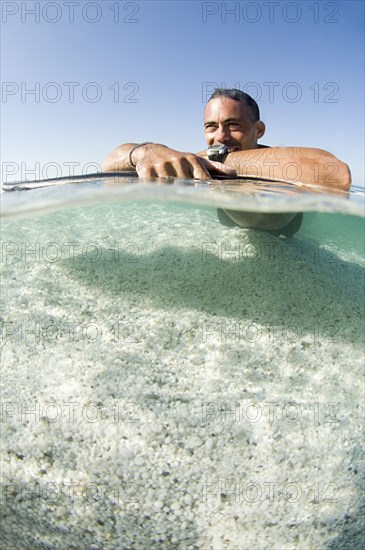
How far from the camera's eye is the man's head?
533 centimetres

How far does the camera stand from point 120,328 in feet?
10.00

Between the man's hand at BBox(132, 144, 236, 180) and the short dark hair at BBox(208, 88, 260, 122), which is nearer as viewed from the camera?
the man's hand at BBox(132, 144, 236, 180)

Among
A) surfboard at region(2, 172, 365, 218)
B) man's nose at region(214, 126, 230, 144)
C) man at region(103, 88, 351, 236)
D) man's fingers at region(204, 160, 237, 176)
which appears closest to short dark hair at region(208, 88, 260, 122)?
man's nose at region(214, 126, 230, 144)

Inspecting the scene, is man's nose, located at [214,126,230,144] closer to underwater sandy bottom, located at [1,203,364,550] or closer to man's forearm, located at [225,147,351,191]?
man's forearm, located at [225,147,351,191]

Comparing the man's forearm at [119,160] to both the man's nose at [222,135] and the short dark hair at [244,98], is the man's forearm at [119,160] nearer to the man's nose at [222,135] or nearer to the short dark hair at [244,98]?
Answer: the man's nose at [222,135]

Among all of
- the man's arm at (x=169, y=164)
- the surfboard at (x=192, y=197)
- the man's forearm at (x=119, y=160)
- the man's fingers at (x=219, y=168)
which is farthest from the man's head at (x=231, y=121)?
the surfboard at (x=192, y=197)

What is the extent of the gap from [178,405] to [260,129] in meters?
4.90

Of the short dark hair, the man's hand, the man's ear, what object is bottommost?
the man's hand

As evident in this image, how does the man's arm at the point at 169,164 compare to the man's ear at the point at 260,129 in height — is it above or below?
below

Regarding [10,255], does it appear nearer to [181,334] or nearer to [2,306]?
[2,306]

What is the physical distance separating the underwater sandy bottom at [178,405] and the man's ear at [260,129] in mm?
2725

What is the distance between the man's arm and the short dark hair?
6.77 feet

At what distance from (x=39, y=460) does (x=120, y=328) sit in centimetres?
120

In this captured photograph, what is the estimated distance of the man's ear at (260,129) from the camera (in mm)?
5664
